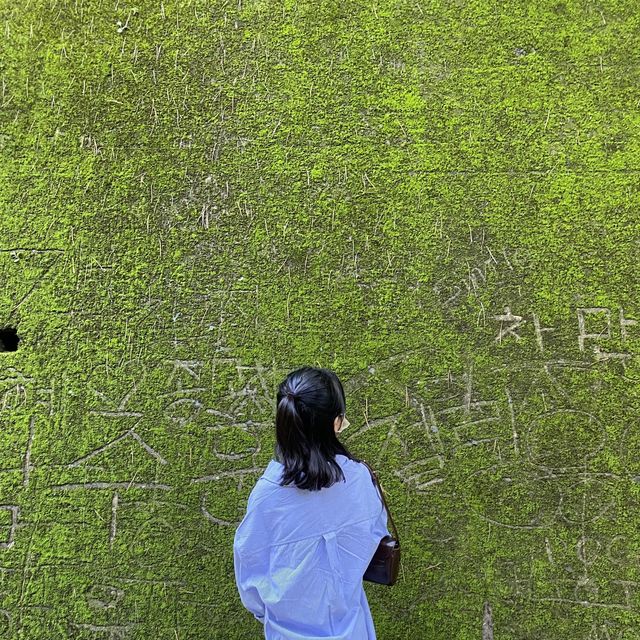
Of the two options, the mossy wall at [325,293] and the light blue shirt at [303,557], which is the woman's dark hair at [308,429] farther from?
the mossy wall at [325,293]

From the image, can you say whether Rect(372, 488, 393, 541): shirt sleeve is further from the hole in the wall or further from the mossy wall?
the hole in the wall

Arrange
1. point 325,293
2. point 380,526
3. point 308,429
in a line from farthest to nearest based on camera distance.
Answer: point 325,293, point 380,526, point 308,429

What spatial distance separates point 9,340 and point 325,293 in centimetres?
160

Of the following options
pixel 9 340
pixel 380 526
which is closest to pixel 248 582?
pixel 380 526

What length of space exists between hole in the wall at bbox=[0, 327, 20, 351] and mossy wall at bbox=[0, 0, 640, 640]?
9 cm

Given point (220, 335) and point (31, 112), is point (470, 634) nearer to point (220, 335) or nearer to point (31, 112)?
point (220, 335)

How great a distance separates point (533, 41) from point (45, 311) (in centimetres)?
277

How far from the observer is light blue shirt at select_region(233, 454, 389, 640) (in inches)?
58.6

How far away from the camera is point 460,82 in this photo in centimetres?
251

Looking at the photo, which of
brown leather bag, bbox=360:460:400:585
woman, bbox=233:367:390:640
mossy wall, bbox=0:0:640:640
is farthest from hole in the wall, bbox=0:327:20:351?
brown leather bag, bbox=360:460:400:585

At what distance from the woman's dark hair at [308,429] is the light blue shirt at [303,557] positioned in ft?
0.20

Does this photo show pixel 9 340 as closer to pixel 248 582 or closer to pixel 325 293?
pixel 325 293

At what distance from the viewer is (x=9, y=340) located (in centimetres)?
251

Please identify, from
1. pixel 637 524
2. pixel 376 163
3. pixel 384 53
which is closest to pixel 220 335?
pixel 376 163
